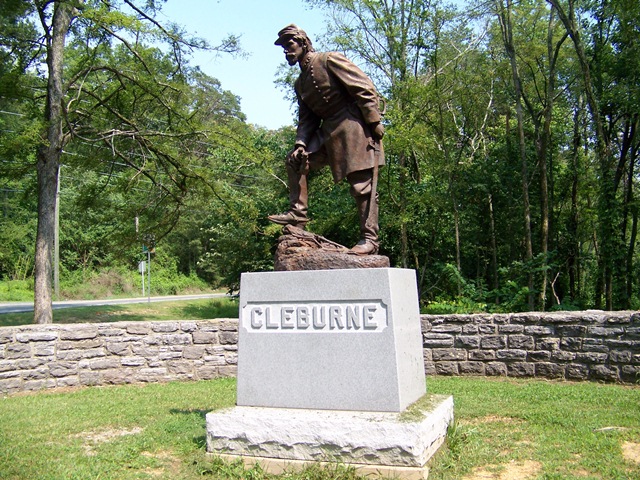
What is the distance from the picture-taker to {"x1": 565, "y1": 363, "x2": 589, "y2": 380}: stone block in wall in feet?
25.7

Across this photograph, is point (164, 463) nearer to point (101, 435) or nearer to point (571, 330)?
point (101, 435)

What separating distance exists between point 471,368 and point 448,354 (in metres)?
0.37

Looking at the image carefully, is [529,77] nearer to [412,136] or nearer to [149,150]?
[412,136]

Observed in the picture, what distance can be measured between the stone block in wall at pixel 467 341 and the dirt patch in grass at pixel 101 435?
476 cm

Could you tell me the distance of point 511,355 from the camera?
8320mm

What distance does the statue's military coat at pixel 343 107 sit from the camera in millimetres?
4730

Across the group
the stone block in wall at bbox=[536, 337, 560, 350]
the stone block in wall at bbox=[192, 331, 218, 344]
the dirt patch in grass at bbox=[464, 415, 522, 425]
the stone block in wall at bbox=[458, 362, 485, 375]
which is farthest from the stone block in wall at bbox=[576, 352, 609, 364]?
the stone block in wall at bbox=[192, 331, 218, 344]

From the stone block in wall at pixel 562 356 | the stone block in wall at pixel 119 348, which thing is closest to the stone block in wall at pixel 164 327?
the stone block in wall at pixel 119 348

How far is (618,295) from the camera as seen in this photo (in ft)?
45.2

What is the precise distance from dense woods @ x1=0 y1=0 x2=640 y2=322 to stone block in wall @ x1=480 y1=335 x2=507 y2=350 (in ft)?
7.23

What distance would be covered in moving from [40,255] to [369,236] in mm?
8512

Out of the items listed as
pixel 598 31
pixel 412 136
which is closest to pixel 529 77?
pixel 598 31

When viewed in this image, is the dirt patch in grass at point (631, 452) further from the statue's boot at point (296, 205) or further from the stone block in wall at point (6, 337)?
the stone block in wall at point (6, 337)

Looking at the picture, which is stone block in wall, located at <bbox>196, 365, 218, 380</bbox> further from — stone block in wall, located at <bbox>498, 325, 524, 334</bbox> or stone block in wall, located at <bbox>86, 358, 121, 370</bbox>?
stone block in wall, located at <bbox>498, 325, 524, 334</bbox>
